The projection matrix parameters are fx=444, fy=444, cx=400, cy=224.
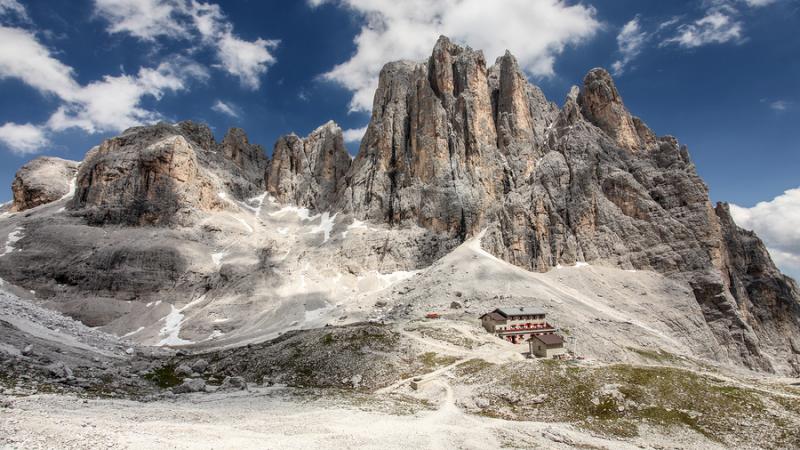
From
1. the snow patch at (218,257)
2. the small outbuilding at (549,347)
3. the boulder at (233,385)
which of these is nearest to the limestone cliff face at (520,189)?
the snow patch at (218,257)

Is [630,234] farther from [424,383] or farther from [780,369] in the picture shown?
[424,383]

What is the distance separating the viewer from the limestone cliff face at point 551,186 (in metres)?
120

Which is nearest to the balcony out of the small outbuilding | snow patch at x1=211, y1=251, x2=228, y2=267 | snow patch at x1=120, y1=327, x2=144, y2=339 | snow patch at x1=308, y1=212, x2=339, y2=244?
the small outbuilding

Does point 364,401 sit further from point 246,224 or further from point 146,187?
point 146,187

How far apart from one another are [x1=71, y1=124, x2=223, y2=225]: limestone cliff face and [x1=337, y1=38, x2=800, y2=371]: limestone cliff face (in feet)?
185

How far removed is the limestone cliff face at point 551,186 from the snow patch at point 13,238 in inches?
4064

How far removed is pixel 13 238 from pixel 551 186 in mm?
166668

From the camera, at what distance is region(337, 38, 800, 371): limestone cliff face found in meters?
120

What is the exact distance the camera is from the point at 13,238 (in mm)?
137250

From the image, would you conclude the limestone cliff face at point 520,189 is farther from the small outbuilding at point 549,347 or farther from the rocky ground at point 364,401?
the rocky ground at point 364,401

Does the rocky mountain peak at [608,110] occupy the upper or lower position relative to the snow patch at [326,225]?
upper

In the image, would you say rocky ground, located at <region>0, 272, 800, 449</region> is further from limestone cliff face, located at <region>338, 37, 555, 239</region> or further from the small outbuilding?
limestone cliff face, located at <region>338, 37, 555, 239</region>

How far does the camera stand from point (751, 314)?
124 meters

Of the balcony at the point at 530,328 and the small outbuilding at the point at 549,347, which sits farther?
the balcony at the point at 530,328
